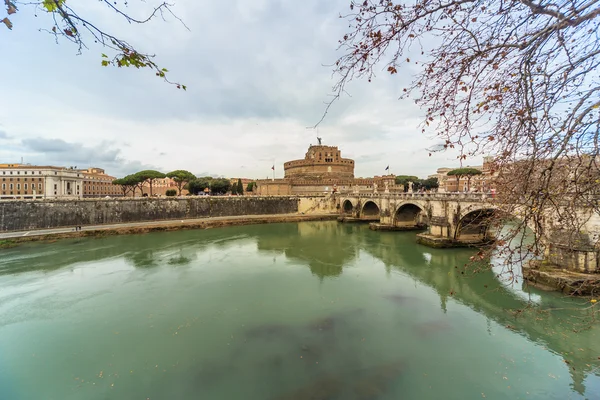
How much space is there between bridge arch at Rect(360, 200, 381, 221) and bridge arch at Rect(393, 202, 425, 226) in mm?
6349

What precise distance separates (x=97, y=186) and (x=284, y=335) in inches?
2480

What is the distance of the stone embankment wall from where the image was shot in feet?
A: 78.4

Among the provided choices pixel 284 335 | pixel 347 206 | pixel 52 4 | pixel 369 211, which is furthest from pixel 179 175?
pixel 52 4

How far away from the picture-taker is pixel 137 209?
29.5m

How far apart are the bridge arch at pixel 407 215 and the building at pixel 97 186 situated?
54.1 metres

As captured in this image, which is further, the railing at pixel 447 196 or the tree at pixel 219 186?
the tree at pixel 219 186

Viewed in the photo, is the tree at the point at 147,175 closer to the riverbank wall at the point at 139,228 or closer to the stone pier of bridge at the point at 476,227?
the riverbank wall at the point at 139,228

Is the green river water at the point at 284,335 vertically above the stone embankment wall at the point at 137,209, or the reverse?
the stone embankment wall at the point at 137,209

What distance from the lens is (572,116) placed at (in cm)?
225

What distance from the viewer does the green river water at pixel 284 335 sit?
17.8 feet

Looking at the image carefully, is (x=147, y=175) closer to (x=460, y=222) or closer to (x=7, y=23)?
(x=460, y=222)

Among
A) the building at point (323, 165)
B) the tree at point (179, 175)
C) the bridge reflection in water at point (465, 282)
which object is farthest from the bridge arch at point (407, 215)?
the tree at point (179, 175)

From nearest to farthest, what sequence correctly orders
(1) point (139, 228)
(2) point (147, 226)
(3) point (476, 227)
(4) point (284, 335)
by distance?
(3) point (476, 227)
(4) point (284, 335)
(1) point (139, 228)
(2) point (147, 226)

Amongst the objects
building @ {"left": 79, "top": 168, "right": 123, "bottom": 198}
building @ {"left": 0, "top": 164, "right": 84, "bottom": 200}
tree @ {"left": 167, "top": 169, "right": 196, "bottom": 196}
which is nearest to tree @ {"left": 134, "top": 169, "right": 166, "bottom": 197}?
tree @ {"left": 167, "top": 169, "right": 196, "bottom": 196}
